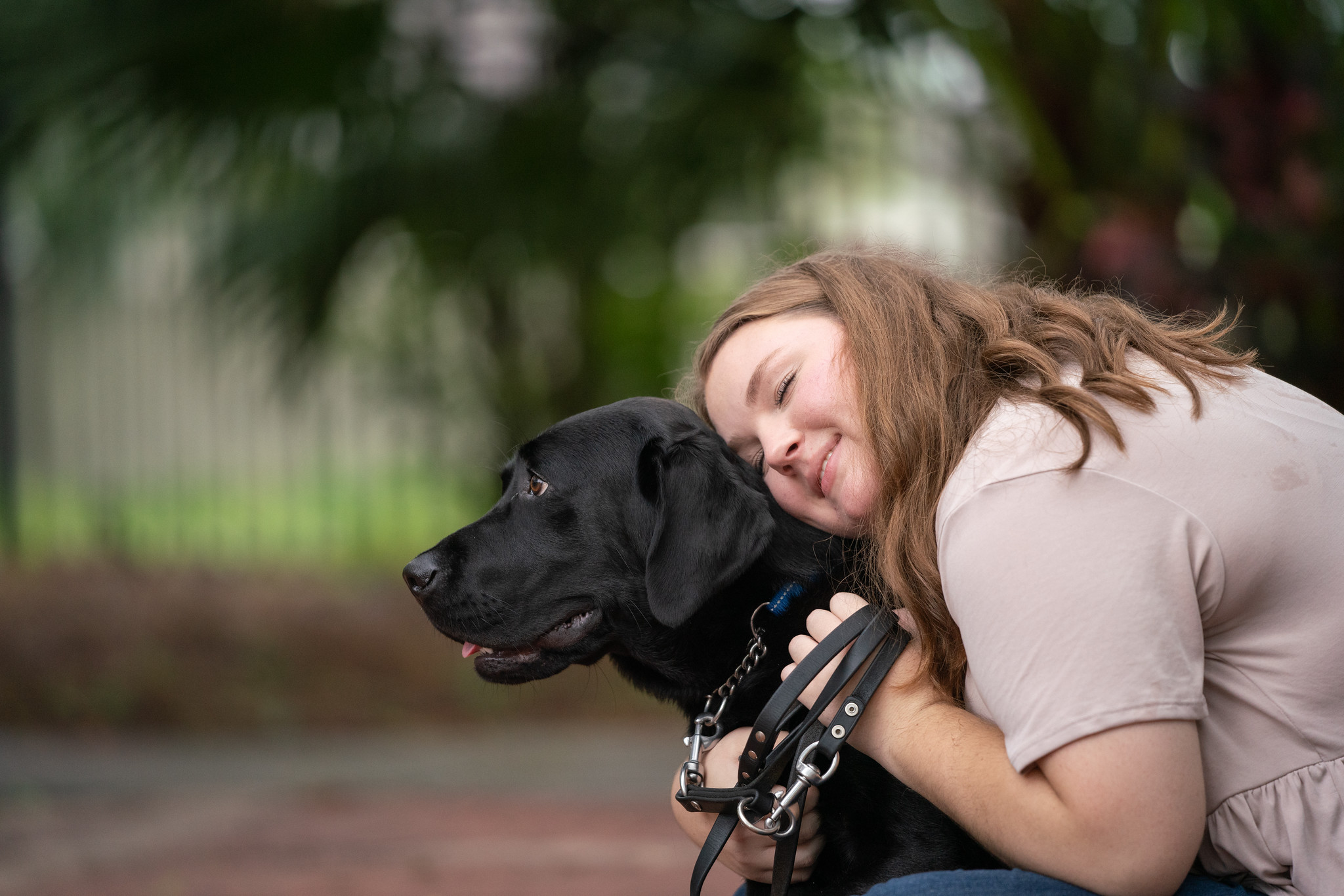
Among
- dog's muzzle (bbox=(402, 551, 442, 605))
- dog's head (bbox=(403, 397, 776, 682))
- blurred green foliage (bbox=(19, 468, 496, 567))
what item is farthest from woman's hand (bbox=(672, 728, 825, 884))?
blurred green foliage (bbox=(19, 468, 496, 567))

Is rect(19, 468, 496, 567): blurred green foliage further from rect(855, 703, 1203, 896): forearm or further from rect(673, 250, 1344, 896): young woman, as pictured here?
rect(855, 703, 1203, 896): forearm

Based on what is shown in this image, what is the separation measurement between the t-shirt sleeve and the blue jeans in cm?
21

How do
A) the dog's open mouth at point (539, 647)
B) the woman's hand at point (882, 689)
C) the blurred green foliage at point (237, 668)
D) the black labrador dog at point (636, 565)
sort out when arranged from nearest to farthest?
the woman's hand at point (882, 689) < the black labrador dog at point (636, 565) < the dog's open mouth at point (539, 647) < the blurred green foliage at point (237, 668)

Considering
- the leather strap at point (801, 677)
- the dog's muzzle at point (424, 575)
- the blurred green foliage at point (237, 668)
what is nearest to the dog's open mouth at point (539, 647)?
the dog's muzzle at point (424, 575)

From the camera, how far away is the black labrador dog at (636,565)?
2014mm

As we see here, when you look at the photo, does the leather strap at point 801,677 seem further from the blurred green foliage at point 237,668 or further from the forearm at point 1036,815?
the blurred green foliage at point 237,668

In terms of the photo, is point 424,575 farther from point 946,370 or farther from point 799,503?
point 946,370

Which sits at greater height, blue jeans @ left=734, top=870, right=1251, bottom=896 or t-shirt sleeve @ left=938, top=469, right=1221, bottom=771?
t-shirt sleeve @ left=938, top=469, right=1221, bottom=771

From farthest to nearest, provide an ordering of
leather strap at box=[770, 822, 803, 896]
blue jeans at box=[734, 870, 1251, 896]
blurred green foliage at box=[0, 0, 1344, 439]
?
blurred green foliage at box=[0, 0, 1344, 439], leather strap at box=[770, 822, 803, 896], blue jeans at box=[734, 870, 1251, 896]

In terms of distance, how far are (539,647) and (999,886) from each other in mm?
950

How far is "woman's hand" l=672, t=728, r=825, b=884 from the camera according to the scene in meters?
1.91

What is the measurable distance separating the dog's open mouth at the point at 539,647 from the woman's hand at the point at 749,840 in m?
0.33

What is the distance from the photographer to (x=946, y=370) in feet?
5.89

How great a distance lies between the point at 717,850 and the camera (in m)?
1.85
